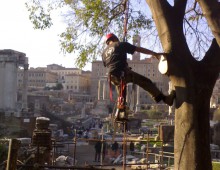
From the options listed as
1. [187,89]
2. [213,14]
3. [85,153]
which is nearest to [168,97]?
[187,89]

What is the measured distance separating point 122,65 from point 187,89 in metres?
0.87

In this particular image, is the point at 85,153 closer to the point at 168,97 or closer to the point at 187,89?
the point at 168,97

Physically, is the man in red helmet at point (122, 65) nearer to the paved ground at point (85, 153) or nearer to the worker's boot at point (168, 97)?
the worker's boot at point (168, 97)

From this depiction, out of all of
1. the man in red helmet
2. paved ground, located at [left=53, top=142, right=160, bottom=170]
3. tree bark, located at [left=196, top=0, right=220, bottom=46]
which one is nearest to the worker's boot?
the man in red helmet

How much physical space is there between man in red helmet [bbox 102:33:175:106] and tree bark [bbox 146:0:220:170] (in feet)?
0.67

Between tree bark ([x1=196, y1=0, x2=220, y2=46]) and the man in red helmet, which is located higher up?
tree bark ([x1=196, y1=0, x2=220, y2=46])

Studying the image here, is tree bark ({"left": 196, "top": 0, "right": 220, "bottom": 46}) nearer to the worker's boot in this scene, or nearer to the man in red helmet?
the man in red helmet

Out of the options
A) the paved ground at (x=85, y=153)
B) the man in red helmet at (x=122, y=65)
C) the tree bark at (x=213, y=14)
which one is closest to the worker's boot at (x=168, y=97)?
the man in red helmet at (x=122, y=65)

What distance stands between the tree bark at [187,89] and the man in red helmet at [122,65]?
21cm

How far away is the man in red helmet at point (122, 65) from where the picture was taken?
185 inches

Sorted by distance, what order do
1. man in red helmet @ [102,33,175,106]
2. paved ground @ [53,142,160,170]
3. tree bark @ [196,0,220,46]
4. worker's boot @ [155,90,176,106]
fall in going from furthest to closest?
paved ground @ [53,142,160,170] < worker's boot @ [155,90,176,106] < man in red helmet @ [102,33,175,106] < tree bark @ [196,0,220,46]

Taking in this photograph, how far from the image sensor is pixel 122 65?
15.4 feet

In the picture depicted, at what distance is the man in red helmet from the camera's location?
4691 mm

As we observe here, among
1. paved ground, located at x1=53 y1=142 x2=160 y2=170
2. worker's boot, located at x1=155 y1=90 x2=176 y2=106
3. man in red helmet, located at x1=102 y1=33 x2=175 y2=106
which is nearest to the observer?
man in red helmet, located at x1=102 y1=33 x2=175 y2=106
